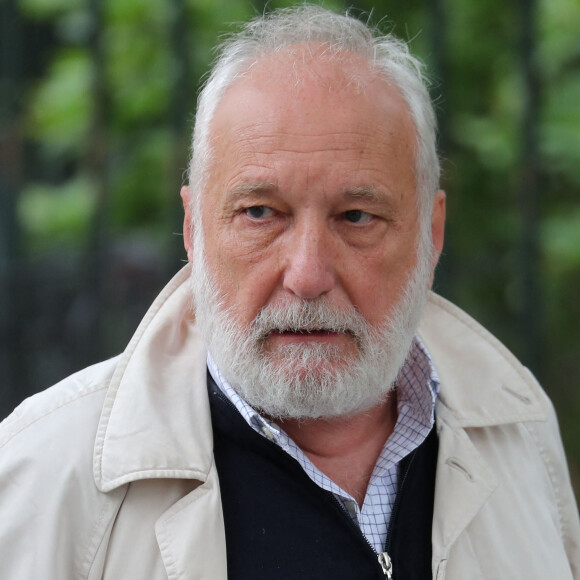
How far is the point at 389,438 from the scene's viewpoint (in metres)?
2.19

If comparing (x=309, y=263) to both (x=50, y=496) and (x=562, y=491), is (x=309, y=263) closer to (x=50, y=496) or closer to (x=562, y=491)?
(x=50, y=496)

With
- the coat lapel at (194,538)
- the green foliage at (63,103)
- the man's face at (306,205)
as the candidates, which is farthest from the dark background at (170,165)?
the coat lapel at (194,538)

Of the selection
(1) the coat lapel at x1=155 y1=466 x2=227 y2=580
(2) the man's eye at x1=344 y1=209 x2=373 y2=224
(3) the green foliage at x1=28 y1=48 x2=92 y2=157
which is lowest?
(1) the coat lapel at x1=155 y1=466 x2=227 y2=580

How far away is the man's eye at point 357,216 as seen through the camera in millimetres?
2084

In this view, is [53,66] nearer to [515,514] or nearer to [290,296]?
[290,296]

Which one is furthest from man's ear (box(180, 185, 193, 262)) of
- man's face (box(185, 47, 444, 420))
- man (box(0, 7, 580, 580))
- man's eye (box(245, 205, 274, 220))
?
man's eye (box(245, 205, 274, 220))

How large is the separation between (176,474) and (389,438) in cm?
58

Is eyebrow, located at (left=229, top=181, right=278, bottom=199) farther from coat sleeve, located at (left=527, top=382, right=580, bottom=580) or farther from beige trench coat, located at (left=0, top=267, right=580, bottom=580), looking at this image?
coat sleeve, located at (left=527, top=382, right=580, bottom=580)

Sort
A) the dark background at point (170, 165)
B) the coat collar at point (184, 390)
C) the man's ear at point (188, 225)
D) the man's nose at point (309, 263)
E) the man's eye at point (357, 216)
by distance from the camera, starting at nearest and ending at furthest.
Result: 1. the coat collar at point (184, 390)
2. the man's nose at point (309, 263)
3. the man's eye at point (357, 216)
4. the man's ear at point (188, 225)
5. the dark background at point (170, 165)

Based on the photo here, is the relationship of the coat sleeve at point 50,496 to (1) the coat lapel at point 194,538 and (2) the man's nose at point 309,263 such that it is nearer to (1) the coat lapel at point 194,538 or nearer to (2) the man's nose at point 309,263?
(1) the coat lapel at point 194,538

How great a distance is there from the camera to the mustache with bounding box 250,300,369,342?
200 centimetres

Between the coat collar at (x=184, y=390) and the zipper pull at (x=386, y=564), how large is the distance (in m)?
0.42

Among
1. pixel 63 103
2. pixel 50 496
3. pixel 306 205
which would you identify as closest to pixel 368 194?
pixel 306 205

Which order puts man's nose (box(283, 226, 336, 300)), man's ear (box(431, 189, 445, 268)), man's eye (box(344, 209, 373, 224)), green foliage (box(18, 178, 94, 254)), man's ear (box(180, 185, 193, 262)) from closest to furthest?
1. man's nose (box(283, 226, 336, 300))
2. man's eye (box(344, 209, 373, 224))
3. man's ear (box(180, 185, 193, 262))
4. man's ear (box(431, 189, 445, 268))
5. green foliage (box(18, 178, 94, 254))
